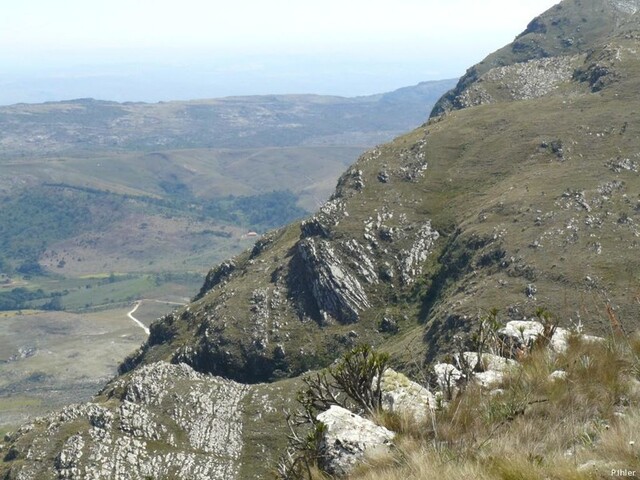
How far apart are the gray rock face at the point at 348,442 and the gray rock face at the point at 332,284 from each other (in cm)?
8994

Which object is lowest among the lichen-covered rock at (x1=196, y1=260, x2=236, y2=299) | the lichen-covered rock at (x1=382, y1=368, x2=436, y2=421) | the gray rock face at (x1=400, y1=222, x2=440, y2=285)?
the lichen-covered rock at (x1=196, y1=260, x2=236, y2=299)

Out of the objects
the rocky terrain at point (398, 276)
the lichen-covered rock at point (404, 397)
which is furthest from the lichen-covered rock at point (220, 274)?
the lichen-covered rock at point (404, 397)

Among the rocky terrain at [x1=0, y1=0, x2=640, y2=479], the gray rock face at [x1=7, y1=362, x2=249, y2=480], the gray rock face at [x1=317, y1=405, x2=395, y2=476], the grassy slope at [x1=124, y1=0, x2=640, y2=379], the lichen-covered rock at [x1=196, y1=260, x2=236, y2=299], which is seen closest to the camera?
the gray rock face at [x1=317, y1=405, x2=395, y2=476]

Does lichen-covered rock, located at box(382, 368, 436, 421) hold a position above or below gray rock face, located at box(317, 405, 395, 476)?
below

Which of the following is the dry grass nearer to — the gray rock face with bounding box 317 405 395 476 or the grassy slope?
the gray rock face with bounding box 317 405 395 476

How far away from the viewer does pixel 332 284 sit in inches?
4134

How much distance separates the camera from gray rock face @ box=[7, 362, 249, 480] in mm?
59406

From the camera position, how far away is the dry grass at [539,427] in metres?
8.60

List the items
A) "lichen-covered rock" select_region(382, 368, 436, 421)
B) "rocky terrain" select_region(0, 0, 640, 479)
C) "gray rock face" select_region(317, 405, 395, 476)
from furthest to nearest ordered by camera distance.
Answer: "rocky terrain" select_region(0, 0, 640, 479), "lichen-covered rock" select_region(382, 368, 436, 421), "gray rock face" select_region(317, 405, 395, 476)

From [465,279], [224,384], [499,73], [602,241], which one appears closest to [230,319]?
[224,384]

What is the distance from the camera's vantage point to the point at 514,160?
11488 cm

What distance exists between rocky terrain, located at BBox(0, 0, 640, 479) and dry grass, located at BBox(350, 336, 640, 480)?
45.2 meters

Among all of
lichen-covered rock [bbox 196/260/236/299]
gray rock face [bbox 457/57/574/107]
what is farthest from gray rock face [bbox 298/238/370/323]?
gray rock face [bbox 457/57/574/107]

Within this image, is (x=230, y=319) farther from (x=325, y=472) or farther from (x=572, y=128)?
(x=325, y=472)
